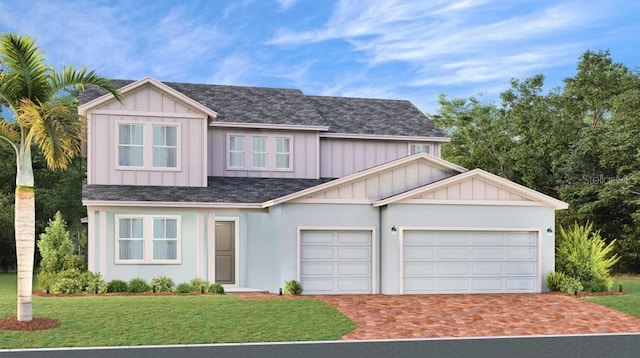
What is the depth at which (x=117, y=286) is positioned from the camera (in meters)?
23.3

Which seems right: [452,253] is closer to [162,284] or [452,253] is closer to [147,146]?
[162,284]

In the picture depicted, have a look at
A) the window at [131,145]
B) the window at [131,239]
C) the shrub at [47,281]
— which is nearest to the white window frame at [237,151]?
the window at [131,145]

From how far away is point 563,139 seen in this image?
1684 inches

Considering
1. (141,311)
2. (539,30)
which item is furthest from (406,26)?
(141,311)

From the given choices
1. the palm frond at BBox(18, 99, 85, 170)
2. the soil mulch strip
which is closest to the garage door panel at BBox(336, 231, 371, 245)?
the palm frond at BBox(18, 99, 85, 170)

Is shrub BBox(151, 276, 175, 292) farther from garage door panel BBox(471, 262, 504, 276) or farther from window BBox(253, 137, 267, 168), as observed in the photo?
garage door panel BBox(471, 262, 504, 276)

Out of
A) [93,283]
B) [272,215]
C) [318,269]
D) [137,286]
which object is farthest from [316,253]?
[93,283]

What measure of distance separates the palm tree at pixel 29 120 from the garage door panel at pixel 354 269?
9.17 m

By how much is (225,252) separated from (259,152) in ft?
13.3

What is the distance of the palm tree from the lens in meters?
16.8

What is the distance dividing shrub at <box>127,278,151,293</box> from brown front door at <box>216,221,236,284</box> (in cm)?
374

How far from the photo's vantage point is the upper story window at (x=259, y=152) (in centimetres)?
2877

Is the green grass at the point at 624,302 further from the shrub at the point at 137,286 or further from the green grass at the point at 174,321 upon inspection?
the shrub at the point at 137,286

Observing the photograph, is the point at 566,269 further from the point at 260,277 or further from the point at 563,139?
the point at 563,139
